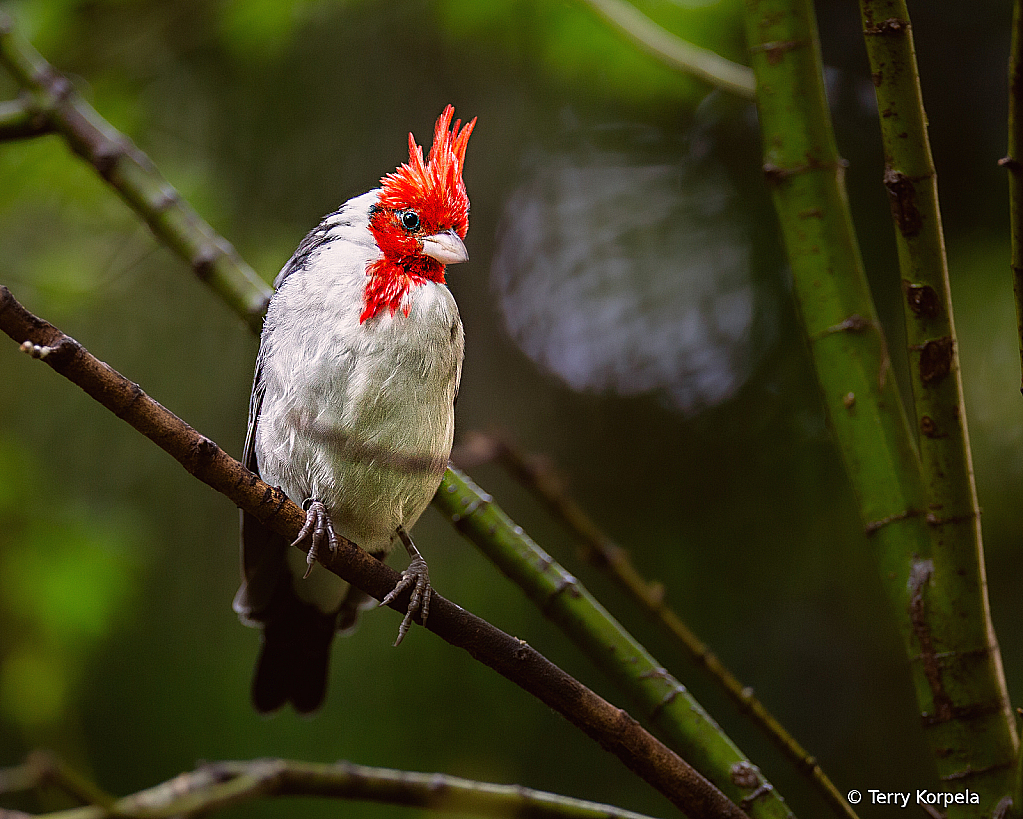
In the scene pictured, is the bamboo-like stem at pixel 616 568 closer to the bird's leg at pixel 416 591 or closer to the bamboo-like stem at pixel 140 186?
the bird's leg at pixel 416 591

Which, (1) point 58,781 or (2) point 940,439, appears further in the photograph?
(1) point 58,781

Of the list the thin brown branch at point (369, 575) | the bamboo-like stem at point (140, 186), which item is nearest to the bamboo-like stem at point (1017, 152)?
the thin brown branch at point (369, 575)

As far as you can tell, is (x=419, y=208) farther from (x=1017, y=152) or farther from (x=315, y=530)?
(x=1017, y=152)

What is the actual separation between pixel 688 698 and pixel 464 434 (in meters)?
0.88

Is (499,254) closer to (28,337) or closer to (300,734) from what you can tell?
(300,734)

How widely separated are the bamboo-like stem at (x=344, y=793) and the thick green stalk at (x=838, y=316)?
59 cm

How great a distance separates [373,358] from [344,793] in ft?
2.56

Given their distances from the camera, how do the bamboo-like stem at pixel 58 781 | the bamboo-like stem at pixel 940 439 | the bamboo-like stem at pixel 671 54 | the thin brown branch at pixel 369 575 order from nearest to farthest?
the thin brown branch at pixel 369 575 → the bamboo-like stem at pixel 940 439 → the bamboo-like stem at pixel 58 781 → the bamboo-like stem at pixel 671 54

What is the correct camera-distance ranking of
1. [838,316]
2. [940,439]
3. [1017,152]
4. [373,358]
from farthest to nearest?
[373,358] < [838,316] < [940,439] < [1017,152]

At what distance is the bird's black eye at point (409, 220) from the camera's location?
1808mm

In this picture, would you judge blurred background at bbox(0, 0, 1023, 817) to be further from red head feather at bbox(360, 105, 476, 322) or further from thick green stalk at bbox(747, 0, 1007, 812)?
thick green stalk at bbox(747, 0, 1007, 812)

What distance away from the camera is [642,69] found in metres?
2.98

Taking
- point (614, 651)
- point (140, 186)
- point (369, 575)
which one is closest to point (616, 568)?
point (614, 651)

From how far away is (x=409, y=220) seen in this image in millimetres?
1812
